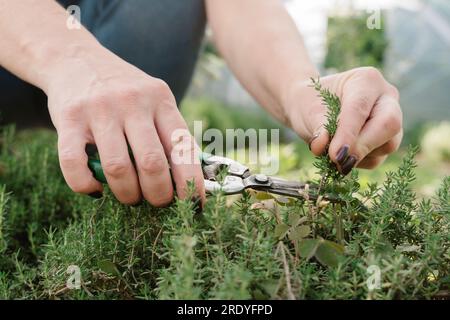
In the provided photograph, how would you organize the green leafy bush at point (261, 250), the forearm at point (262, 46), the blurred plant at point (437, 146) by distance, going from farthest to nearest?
the blurred plant at point (437, 146)
the forearm at point (262, 46)
the green leafy bush at point (261, 250)

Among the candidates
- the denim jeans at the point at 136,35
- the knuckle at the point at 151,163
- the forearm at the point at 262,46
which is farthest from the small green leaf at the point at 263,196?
the denim jeans at the point at 136,35

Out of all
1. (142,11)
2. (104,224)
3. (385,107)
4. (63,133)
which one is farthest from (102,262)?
(142,11)

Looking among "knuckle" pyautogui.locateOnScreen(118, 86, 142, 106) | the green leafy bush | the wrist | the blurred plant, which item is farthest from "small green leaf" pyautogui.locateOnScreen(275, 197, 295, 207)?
the blurred plant

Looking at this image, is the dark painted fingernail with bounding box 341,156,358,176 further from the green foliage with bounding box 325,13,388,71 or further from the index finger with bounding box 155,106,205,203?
the green foliage with bounding box 325,13,388,71

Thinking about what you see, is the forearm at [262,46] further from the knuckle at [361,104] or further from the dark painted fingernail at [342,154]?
the dark painted fingernail at [342,154]

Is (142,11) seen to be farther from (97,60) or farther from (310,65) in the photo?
(97,60)

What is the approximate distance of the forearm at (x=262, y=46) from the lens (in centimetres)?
185

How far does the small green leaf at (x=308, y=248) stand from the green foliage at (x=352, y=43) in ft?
28.6

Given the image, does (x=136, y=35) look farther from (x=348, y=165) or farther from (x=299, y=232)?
(x=299, y=232)

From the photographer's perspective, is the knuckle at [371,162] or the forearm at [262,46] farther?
the forearm at [262,46]

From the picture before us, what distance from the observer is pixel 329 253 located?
0.94 meters

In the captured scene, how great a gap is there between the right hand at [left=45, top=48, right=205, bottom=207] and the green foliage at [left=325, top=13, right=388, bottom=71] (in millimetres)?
8525

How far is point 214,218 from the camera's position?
0.96 m

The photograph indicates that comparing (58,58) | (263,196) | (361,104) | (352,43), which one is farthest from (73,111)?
(352,43)
